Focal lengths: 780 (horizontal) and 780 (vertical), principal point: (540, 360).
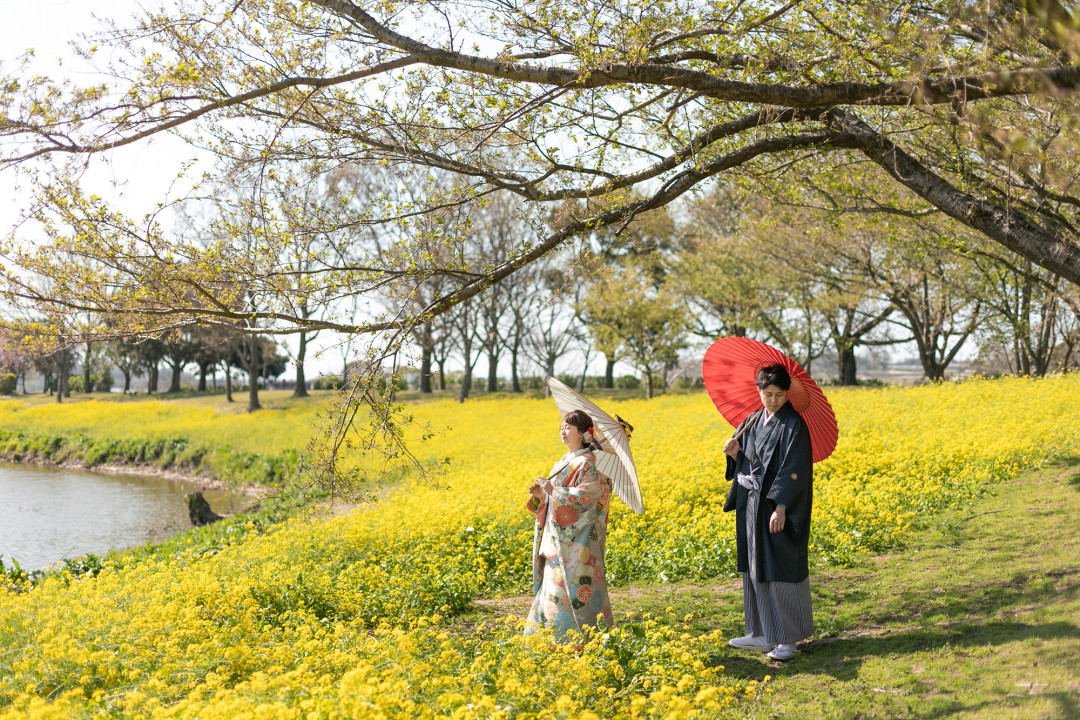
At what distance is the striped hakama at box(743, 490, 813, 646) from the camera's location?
17.6 ft

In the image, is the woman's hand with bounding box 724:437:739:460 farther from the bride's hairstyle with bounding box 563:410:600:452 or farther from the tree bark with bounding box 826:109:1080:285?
the tree bark with bounding box 826:109:1080:285

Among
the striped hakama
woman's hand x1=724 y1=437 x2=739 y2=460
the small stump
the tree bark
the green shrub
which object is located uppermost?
the tree bark

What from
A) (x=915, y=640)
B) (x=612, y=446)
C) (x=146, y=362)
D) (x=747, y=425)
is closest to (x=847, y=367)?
(x=747, y=425)

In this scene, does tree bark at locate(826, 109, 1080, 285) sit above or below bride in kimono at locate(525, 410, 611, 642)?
above

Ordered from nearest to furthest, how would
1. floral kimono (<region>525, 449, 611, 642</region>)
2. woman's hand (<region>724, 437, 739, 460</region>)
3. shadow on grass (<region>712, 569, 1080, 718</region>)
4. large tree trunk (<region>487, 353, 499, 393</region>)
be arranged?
1. shadow on grass (<region>712, 569, 1080, 718</region>)
2. floral kimono (<region>525, 449, 611, 642</region>)
3. woman's hand (<region>724, 437, 739, 460</region>)
4. large tree trunk (<region>487, 353, 499, 393</region>)

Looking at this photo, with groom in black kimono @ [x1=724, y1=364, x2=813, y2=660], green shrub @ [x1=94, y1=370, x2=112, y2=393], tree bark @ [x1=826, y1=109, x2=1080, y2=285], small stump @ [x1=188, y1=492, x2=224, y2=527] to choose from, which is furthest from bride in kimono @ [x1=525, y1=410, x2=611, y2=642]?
green shrub @ [x1=94, y1=370, x2=112, y2=393]

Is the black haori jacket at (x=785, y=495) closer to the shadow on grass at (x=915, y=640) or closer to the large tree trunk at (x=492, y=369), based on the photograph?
the shadow on grass at (x=915, y=640)

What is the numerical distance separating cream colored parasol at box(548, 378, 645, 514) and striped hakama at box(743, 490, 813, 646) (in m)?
0.83

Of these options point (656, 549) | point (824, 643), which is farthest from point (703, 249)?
point (824, 643)

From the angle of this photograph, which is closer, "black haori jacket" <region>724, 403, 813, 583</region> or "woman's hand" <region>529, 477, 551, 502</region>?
"black haori jacket" <region>724, 403, 813, 583</region>

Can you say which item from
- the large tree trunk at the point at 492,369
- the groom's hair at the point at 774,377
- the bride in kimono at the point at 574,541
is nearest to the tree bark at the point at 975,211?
the groom's hair at the point at 774,377

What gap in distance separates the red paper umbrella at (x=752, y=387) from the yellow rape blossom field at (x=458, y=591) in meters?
1.73

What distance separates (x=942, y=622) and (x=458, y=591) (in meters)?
4.15

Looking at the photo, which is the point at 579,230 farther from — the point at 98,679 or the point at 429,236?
the point at 98,679
